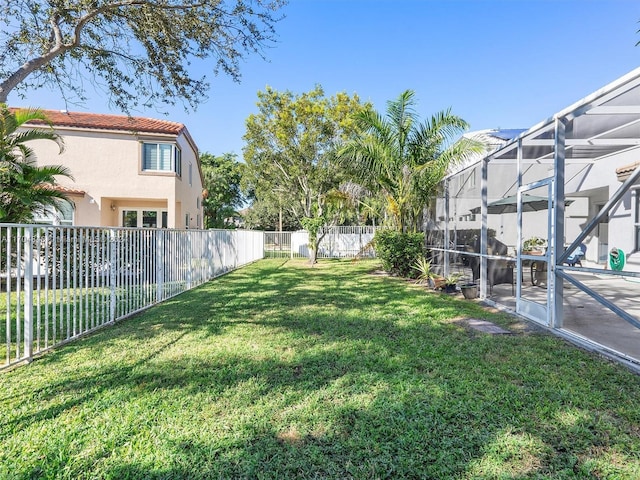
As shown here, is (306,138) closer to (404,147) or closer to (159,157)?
(159,157)

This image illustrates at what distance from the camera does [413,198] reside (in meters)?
11.0

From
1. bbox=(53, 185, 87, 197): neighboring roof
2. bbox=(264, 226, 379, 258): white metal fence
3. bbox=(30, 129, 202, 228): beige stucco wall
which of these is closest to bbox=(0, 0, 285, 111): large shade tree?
bbox=(30, 129, 202, 228): beige stucco wall

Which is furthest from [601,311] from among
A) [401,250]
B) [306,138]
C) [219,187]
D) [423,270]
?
[219,187]

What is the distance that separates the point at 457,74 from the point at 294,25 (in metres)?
8.28

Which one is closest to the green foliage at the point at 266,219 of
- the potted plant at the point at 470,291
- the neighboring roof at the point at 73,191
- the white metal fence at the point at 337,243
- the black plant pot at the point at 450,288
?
the white metal fence at the point at 337,243

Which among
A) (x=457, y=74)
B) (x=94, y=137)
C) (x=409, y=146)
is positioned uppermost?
(x=457, y=74)

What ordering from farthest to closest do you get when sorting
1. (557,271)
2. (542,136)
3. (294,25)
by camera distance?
(294,25) → (542,136) → (557,271)

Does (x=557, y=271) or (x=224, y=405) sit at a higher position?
(x=557, y=271)

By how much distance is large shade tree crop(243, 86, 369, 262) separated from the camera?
18.3 m

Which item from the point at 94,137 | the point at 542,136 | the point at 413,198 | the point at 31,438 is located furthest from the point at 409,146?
the point at 94,137

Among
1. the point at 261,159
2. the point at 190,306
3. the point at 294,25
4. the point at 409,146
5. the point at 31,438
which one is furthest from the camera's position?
the point at 261,159

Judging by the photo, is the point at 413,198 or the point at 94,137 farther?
the point at 94,137

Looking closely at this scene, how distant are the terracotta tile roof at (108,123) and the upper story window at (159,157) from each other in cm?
69

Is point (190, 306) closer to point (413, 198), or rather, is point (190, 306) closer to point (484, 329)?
point (484, 329)
